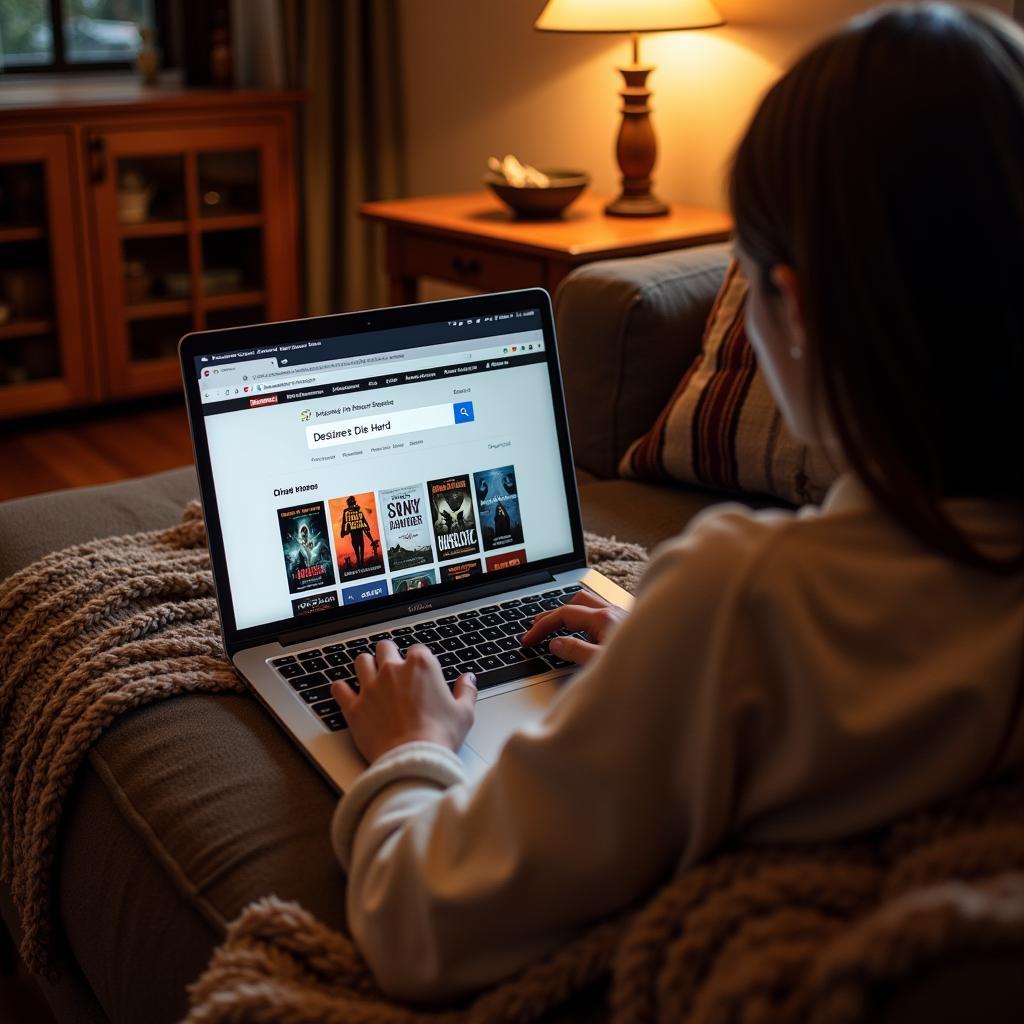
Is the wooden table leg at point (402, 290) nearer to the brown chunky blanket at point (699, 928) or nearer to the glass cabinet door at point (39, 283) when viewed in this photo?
the glass cabinet door at point (39, 283)

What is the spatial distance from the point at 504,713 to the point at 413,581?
0.19 m

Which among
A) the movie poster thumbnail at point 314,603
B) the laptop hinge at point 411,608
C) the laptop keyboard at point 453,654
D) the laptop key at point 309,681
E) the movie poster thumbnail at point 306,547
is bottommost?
the laptop key at point 309,681

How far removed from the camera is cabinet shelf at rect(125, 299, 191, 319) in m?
3.36

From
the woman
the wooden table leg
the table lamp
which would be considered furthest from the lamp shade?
the woman

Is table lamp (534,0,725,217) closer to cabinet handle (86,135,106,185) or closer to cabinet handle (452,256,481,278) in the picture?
cabinet handle (452,256,481,278)

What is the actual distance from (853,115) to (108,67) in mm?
3667

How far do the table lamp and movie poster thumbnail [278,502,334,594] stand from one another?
59.8 inches

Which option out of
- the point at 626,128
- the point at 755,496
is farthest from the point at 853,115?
the point at 626,128

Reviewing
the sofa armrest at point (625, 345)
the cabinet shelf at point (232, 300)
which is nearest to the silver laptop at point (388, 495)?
the sofa armrest at point (625, 345)

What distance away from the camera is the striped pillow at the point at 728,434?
145 centimetres

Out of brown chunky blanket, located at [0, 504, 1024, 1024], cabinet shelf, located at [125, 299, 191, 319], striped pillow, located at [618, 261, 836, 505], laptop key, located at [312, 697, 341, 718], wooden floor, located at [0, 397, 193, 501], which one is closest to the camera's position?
brown chunky blanket, located at [0, 504, 1024, 1024]

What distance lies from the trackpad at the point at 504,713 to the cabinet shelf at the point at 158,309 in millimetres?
2665

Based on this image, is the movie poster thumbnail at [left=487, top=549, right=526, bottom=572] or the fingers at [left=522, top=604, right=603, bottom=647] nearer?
the fingers at [left=522, top=604, right=603, bottom=647]

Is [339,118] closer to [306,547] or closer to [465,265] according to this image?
[465,265]
